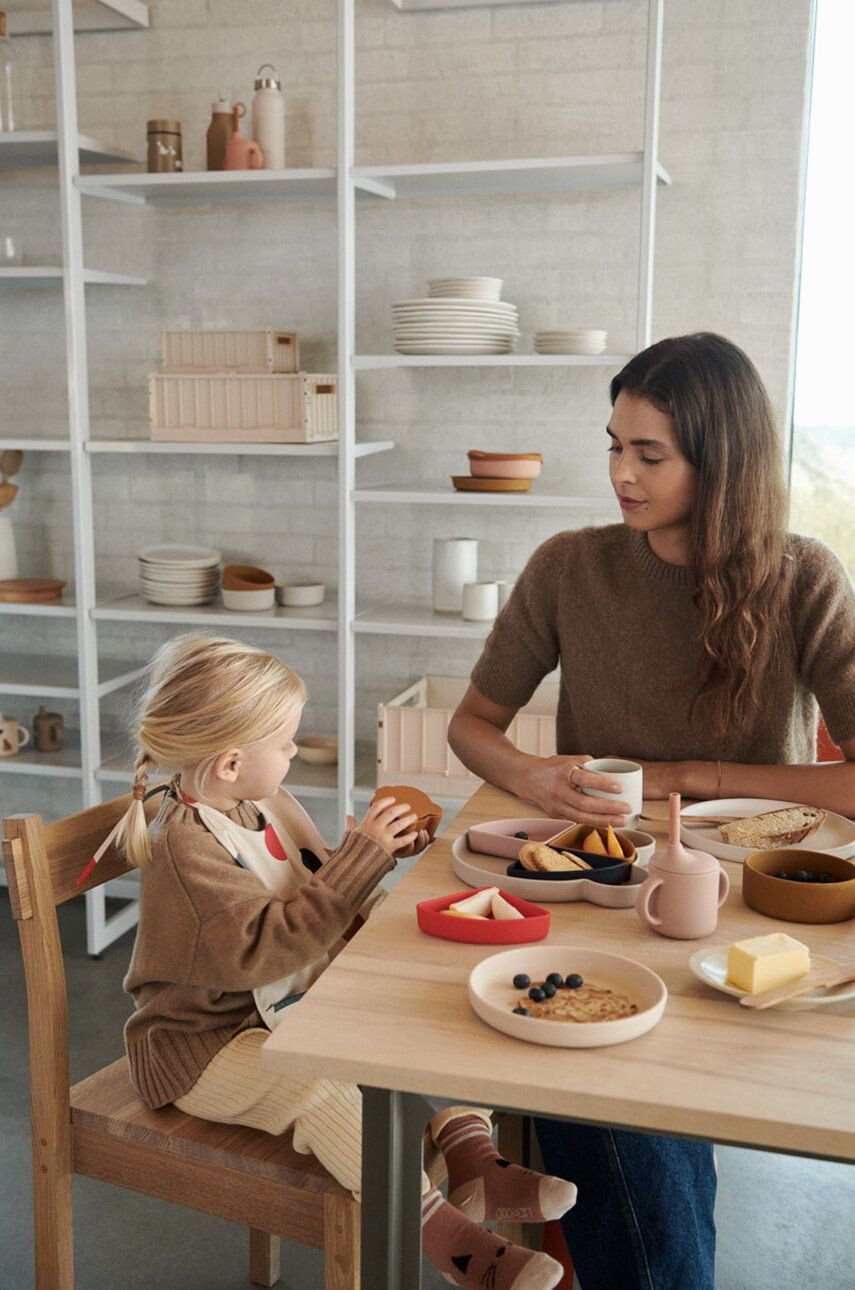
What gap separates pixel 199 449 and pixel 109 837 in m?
1.72

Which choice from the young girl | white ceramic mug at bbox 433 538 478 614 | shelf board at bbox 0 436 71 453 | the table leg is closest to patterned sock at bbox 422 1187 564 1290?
the young girl

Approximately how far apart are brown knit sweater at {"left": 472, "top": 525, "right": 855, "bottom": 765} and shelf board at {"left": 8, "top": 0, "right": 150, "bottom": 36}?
2127mm

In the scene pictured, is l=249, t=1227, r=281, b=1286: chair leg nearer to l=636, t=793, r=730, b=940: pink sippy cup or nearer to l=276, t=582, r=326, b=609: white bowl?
l=636, t=793, r=730, b=940: pink sippy cup

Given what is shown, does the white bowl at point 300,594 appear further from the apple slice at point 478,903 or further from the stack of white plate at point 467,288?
the apple slice at point 478,903

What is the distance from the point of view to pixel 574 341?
284 cm

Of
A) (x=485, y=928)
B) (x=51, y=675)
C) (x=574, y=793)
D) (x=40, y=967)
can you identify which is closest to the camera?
(x=485, y=928)

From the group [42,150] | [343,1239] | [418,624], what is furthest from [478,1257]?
[42,150]

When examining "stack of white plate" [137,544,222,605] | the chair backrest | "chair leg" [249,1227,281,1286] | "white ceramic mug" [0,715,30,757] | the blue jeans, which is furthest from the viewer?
"white ceramic mug" [0,715,30,757]

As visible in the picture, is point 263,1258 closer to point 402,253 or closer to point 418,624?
point 418,624

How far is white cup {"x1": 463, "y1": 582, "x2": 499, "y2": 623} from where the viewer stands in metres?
3.03

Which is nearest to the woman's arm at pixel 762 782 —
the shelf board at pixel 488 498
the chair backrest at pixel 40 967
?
the chair backrest at pixel 40 967

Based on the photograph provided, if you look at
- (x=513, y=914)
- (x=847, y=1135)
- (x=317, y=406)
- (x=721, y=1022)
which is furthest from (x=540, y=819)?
(x=317, y=406)

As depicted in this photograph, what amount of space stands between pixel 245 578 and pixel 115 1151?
1978mm

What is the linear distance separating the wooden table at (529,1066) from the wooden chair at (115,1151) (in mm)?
312
